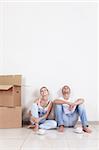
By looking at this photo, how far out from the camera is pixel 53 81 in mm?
3570

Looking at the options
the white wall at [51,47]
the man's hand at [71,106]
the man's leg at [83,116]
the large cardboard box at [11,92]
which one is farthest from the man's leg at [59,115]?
the large cardboard box at [11,92]

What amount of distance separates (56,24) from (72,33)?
10.2 inches

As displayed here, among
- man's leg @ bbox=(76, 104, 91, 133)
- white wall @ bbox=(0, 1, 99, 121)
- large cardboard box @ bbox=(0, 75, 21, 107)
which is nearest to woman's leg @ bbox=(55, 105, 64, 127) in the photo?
man's leg @ bbox=(76, 104, 91, 133)

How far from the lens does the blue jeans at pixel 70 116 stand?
10.3 feet

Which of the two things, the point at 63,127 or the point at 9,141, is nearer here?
the point at 9,141

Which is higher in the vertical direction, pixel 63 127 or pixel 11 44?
pixel 11 44

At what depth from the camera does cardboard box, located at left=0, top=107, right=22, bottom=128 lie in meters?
3.20

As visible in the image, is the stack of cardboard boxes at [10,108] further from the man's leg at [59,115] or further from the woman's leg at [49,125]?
the man's leg at [59,115]

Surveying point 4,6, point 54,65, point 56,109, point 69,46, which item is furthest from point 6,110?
point 4,6

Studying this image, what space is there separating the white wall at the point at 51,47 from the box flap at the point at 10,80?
140 millimetres

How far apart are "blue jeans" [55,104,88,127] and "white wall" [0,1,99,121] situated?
0.36 m

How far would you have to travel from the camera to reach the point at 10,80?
11.2 ft

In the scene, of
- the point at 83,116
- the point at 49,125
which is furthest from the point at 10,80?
the point at 83,116

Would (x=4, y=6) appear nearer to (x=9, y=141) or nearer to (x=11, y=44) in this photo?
(x=11, y=44)
